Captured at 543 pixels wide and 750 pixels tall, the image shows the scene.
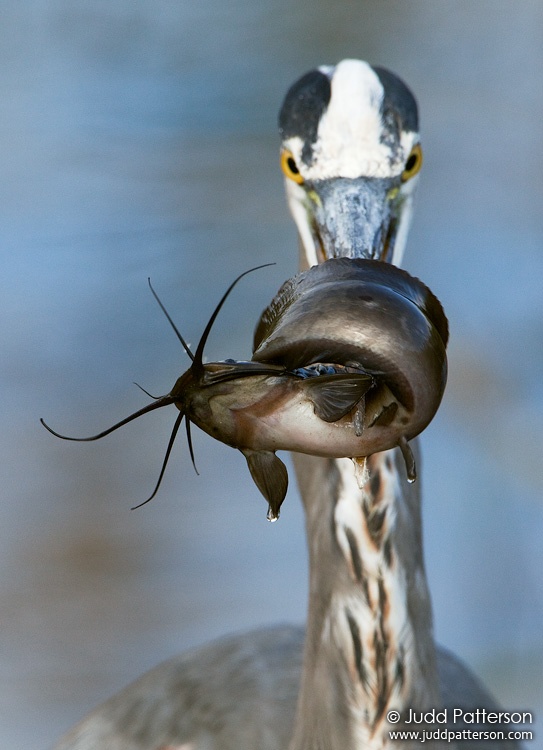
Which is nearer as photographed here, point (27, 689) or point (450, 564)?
point (27, 689)

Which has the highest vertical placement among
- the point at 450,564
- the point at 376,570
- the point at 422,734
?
the point at 376,570

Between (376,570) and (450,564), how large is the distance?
7.18 ft

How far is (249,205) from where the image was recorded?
4.70m

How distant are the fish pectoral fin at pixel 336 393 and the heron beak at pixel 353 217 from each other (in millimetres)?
581

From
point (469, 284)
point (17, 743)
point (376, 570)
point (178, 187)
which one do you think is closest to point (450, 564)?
point (469, 284)

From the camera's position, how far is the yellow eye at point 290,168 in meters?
1.84

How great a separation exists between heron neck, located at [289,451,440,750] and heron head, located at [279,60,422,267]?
319 millimetres

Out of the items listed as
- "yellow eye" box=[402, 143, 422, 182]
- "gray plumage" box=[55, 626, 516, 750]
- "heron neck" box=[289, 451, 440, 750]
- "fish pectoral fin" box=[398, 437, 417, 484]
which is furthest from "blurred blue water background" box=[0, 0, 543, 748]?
"fish pectoral fin" box=[398, 437, 417, 484]

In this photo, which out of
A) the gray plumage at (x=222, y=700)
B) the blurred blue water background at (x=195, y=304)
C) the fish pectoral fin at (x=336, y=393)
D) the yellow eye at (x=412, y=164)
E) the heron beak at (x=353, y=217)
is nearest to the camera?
the fish pectoral fin at (x=336, y=393)

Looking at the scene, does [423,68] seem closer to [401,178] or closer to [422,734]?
[401,178]

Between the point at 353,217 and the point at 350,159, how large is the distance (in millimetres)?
125

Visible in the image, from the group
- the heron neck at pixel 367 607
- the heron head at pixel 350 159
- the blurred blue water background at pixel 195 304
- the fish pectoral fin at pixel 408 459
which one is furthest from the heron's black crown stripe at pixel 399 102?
the blurred blue water background at pixel 195 304

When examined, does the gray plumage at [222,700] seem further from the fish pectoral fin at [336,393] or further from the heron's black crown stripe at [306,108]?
the fish pectoral fin at [336,393]

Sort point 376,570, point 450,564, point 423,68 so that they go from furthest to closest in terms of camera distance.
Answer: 1. point 423,68
2. point 450,564
3. point 376,570
